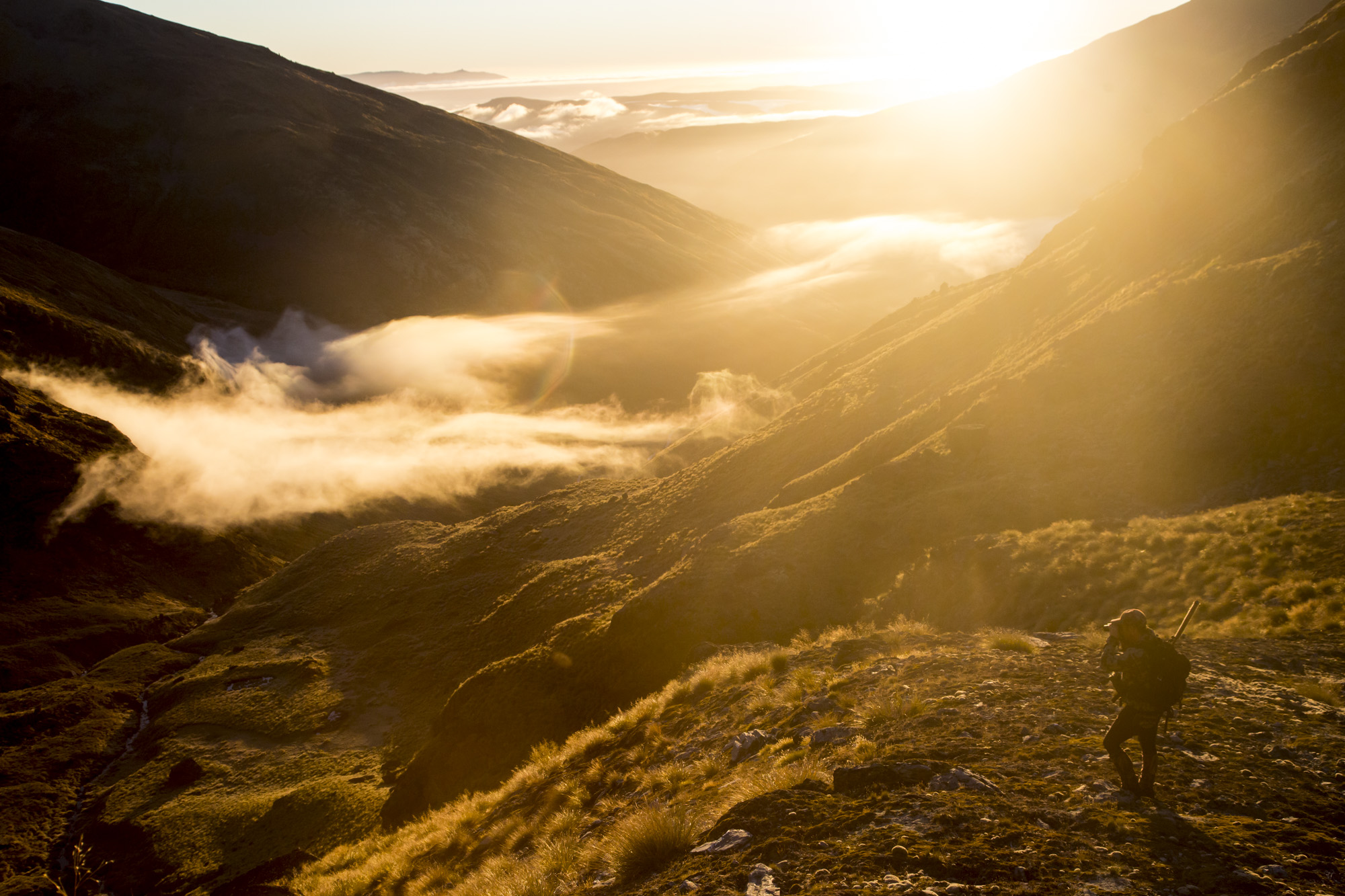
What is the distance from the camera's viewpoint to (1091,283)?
44.9 m

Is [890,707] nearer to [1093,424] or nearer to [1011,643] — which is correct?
[1011,643]

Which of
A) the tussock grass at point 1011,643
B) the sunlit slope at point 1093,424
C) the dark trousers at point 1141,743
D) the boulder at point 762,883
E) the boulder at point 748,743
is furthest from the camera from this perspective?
the sunlit slope at point 1093,424

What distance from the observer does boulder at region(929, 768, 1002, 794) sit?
36.8 ft

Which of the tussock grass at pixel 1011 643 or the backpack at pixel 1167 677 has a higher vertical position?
the backpack at pixel 1167 677

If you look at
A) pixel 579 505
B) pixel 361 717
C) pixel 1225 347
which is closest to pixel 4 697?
pixel 361 717

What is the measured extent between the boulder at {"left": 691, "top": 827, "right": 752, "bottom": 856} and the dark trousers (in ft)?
18.7

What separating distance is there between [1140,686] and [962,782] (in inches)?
Result: 124

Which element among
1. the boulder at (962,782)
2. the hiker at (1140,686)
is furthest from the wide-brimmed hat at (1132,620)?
the boulder at (962,782)

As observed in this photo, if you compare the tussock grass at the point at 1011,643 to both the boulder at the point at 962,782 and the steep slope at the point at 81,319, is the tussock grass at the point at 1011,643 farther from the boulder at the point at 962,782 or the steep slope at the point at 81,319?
the steep slope at the point at 81,319

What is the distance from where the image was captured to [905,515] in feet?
107

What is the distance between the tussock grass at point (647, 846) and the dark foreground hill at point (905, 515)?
4.76 ft

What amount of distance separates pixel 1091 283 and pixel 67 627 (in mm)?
120649

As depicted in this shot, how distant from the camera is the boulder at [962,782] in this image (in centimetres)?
1123

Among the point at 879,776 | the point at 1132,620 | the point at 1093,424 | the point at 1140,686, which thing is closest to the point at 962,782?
the point at 879,776
